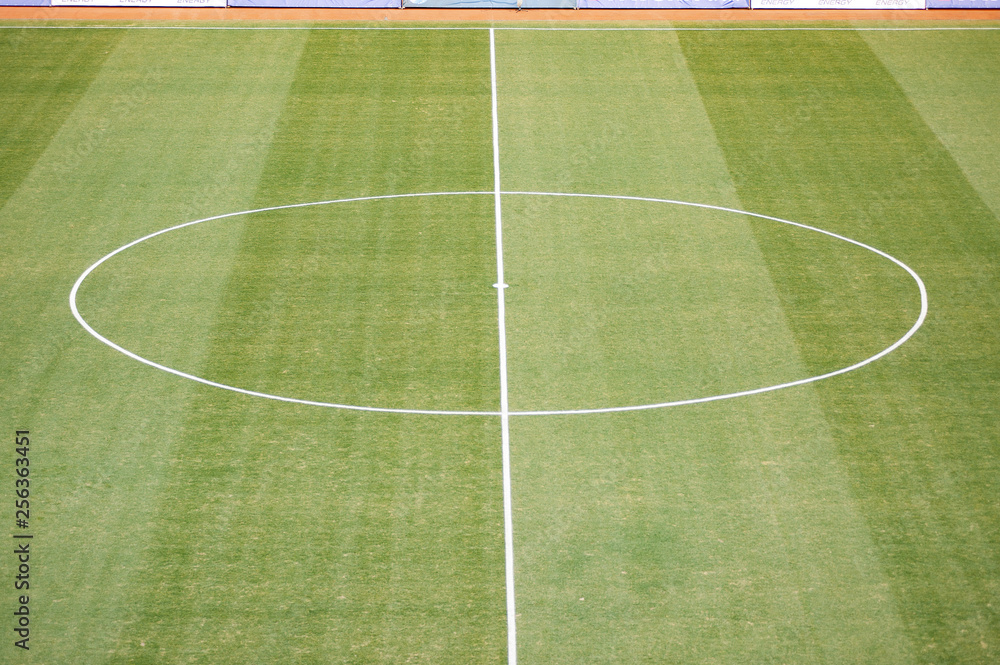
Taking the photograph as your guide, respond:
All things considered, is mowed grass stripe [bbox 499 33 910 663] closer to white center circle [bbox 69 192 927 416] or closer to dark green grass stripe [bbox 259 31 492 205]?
white center circle [bbox 69 192 927 416]

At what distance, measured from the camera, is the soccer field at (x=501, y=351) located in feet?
35.3

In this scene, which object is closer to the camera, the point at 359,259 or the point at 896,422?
the point at 896,422

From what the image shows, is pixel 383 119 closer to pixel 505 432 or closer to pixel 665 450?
pixel 505 432

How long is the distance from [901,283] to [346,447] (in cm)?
786

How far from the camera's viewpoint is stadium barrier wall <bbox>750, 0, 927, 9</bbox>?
25.6m

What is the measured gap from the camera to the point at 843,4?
84.3ft

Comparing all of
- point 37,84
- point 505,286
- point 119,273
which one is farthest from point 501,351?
point 37,84

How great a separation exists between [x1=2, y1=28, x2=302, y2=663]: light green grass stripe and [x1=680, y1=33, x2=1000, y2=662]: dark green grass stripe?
7.13 metres

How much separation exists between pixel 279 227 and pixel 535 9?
35.3ft

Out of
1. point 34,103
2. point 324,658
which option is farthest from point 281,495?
point 34,103

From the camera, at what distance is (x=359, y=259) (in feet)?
54.5

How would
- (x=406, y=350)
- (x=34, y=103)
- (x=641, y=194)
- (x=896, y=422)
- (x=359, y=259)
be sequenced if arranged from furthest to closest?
1. (x=34, y=103)
2. (x=641, y=194)
3. (x=359, y=259)
4. (x=406, y=350)
5. (x=896, y=422)

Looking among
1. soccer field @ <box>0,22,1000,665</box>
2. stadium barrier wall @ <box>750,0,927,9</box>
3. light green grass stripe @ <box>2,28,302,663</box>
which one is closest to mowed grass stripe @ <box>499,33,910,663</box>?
soccer field @ <box>0,22,1000,665</box>

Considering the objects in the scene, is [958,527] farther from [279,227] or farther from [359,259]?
[279,227]
